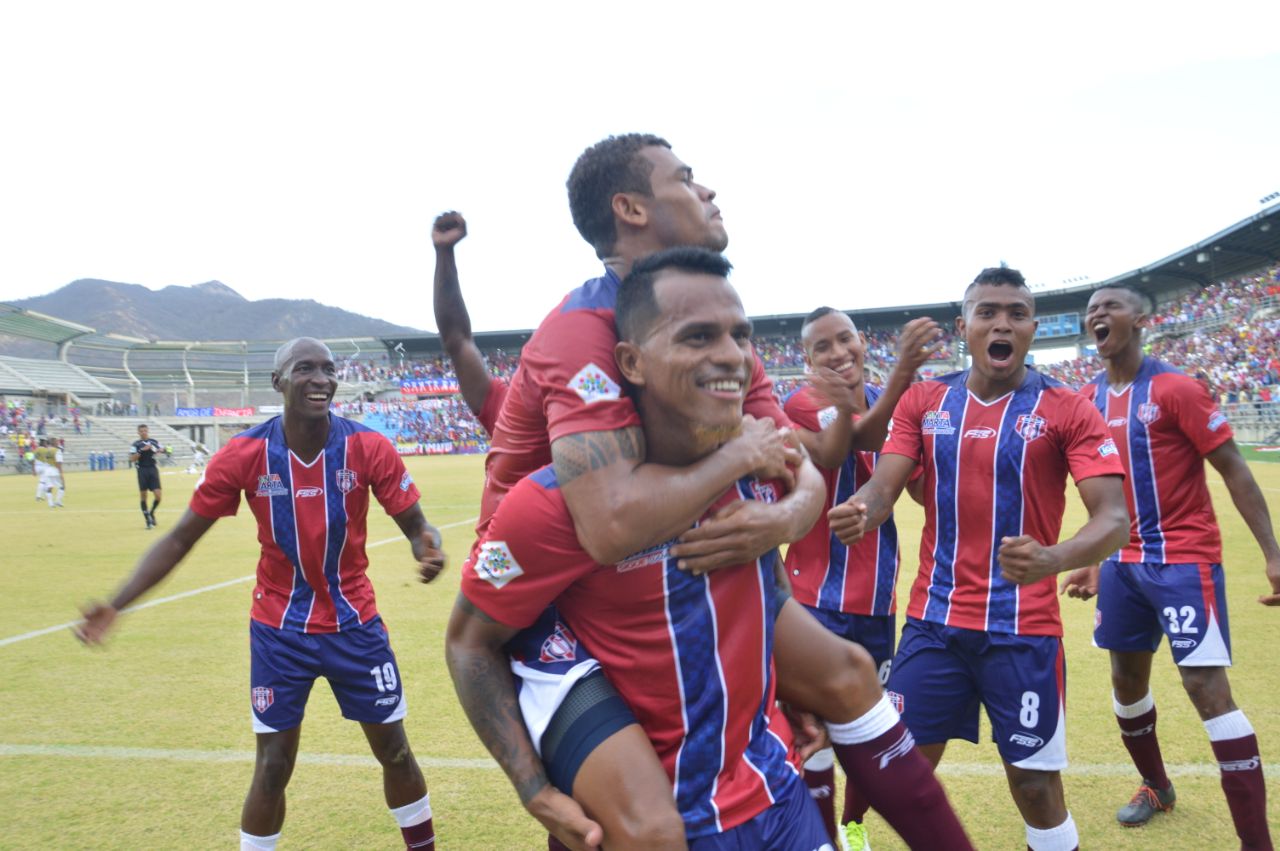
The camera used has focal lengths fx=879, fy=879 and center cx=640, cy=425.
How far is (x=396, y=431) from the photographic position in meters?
66.8

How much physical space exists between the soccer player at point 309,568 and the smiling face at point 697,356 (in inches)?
106

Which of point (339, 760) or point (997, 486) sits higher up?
point (997, 486)

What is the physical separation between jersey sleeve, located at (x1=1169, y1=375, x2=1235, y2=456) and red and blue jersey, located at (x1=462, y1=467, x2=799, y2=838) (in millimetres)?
3708

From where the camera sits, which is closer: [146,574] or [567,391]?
[567,391]

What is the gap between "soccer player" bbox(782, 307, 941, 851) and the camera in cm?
420

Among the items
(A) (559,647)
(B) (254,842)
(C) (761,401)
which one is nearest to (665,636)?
(A) (559,647)

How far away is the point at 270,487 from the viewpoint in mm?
4461

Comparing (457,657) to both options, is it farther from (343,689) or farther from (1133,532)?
(1133,532)

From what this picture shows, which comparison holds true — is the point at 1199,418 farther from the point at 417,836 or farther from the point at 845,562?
the point at 417,836

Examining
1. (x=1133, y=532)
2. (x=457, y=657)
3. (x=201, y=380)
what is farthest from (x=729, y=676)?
(x=201, y=380)

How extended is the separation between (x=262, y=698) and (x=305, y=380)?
1555 mm

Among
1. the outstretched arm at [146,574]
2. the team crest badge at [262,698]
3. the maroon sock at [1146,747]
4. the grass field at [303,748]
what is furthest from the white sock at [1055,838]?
the outstretched arm at [146,574]

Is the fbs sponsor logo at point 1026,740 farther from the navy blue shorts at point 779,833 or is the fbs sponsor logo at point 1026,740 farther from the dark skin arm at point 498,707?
the dark skin arm at point 498,707

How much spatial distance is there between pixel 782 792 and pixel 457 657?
0.87m
